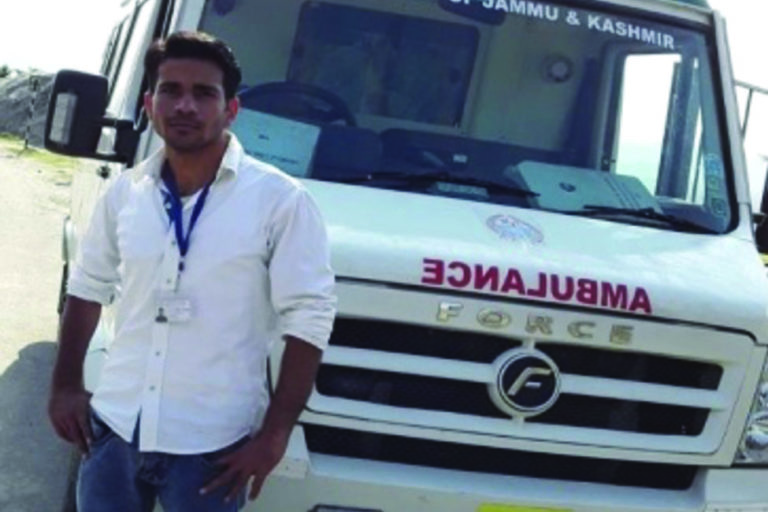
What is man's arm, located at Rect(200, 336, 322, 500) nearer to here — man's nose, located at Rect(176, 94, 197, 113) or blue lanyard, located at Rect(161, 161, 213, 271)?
blue lanyard, located at Rect(161, 161, 213, 271)

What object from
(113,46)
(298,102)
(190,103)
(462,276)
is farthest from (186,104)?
(113,46)

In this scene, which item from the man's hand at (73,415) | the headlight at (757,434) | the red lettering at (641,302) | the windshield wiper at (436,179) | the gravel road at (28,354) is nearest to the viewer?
the man's hand at (73,415)

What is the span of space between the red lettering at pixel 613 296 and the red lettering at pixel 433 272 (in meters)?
0.49

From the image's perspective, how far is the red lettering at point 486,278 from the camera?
346 centimetres

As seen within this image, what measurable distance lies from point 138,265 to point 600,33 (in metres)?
2.53

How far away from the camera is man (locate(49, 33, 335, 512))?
9.09 ft

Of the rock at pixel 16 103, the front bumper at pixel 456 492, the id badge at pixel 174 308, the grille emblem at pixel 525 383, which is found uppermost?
the id badge at pixel 174 308

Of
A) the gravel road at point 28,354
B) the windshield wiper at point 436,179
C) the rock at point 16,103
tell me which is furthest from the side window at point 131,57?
the rock at point 16,103

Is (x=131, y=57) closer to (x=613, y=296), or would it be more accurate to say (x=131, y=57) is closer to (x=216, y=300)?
(x=613, y=296)

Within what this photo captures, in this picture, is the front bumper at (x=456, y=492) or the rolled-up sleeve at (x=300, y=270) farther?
the front bumper at (x=456, y=492)

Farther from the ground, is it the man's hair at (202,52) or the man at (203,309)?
the man's hair at (202,52)

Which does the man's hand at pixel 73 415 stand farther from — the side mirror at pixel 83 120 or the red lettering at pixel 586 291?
the red lettering at pixel 586 291

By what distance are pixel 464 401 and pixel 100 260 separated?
3.92 ft

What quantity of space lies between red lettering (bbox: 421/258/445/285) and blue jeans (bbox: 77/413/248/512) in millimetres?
822
